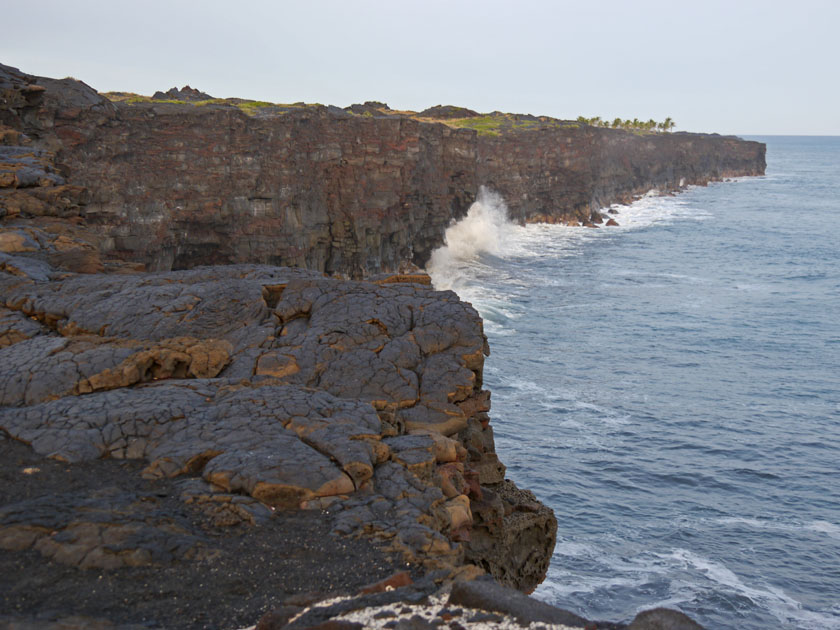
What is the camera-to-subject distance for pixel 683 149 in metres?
158

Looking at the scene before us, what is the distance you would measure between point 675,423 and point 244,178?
1096 inches

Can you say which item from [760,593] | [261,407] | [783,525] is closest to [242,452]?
[261,407]

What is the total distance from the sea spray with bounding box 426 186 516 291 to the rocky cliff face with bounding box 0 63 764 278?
10.1ft

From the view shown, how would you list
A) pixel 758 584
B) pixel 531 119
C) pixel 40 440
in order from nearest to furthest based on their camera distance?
pixel 40 440
pixel 758 584
pixel 531 119

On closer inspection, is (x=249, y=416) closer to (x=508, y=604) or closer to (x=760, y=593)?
(x=508, y=604)

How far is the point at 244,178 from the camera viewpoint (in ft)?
145

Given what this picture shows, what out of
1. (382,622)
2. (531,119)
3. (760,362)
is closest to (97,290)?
(382,622)

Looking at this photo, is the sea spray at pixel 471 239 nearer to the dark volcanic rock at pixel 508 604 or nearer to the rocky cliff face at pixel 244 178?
the rocky cliff face at pixel 244 178

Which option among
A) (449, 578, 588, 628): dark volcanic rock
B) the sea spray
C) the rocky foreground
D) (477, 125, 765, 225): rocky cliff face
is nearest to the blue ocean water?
the sea spray

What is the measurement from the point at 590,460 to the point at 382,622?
23.5 m

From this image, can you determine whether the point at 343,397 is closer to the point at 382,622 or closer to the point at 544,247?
the point at 382,622

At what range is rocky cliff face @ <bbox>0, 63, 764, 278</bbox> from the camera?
121ft

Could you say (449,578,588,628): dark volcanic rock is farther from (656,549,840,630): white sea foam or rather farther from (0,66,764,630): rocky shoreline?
(656,549,840,630): white sea foam

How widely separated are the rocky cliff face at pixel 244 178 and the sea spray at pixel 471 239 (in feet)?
10.1
